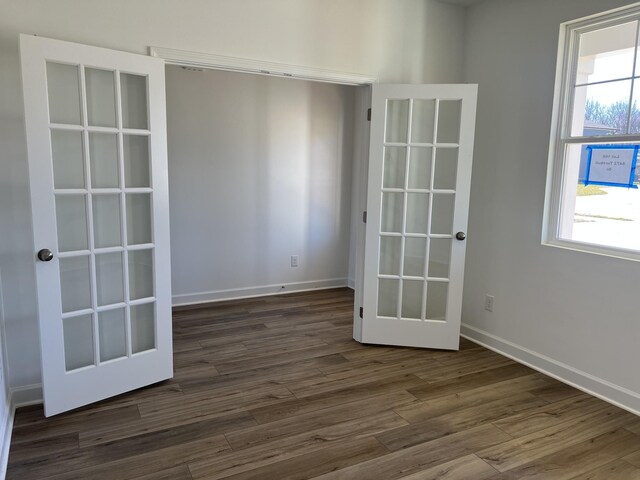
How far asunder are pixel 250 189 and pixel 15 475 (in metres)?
3.41

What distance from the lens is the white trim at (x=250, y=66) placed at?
2990 millimetres

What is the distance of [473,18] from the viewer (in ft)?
12.9

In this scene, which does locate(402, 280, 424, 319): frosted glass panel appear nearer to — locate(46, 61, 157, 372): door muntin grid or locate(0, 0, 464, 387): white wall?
locate(0, 0, 464, 387): white wall

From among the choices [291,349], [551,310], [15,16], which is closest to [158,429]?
[291,349]

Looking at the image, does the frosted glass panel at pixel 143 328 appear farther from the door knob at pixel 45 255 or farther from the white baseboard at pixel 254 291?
the white baseboard at pixel 254 291

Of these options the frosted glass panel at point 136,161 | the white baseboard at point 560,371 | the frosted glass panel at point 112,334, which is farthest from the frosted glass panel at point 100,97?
the white baseboard at point 560,371

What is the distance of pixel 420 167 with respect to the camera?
3.65 metres

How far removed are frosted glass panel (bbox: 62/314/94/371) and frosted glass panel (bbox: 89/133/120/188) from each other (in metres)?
0.81

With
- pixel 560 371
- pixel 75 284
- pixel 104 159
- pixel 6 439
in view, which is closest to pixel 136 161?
pixel 104 159

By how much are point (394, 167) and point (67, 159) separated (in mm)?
2261

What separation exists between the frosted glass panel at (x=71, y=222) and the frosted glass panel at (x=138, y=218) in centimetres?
26

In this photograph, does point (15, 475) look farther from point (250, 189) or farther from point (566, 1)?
point (566, 1)

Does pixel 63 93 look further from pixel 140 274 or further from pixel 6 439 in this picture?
pixel 6 439

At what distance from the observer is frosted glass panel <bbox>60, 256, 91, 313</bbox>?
8.93 ft
